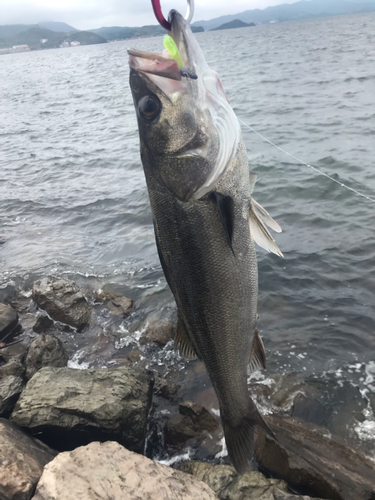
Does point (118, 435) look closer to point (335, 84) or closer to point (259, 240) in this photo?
point (259, 240)

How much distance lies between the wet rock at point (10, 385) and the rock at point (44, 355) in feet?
0.50


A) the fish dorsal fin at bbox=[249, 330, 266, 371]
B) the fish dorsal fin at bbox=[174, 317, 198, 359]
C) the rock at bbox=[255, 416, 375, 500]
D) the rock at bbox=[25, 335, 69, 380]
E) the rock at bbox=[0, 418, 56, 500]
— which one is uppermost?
the fish dorsal fin at bbox=[174, 317, 198, 359]

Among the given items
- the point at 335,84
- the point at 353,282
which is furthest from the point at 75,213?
the point at 335,84

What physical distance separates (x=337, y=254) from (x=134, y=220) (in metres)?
6.11

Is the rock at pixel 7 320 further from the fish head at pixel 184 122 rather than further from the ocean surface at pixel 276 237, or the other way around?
the fish head at pixel 184 122

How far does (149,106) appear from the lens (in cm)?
263

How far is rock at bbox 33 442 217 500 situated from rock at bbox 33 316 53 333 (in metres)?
4.11

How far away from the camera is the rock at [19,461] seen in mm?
3320

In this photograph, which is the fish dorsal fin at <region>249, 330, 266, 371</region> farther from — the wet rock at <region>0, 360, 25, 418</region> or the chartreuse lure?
the wet rock at <region>0, 360, 25, 418</region>

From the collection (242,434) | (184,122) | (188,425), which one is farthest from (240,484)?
(184,122)

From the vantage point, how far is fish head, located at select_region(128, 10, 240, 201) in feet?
8.36

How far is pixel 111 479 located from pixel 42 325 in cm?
454

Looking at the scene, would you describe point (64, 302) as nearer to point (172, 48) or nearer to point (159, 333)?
point (159, 333)

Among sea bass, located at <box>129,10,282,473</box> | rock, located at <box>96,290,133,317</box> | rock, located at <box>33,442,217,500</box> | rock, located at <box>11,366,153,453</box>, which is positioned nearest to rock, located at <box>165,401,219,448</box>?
rock, located at <box>11,366,153,453</box>
